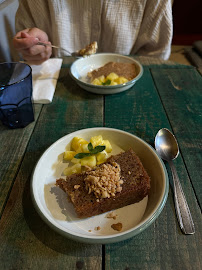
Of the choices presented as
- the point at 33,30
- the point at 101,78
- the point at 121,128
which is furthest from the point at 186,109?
the point at 33,30

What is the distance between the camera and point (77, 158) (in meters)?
0.79

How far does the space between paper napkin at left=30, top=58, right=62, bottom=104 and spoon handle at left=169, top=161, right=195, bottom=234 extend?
74cm

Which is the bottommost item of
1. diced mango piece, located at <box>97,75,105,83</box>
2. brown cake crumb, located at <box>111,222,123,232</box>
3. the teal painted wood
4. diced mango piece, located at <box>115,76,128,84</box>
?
the teal painted wood

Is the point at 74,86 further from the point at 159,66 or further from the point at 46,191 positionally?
the point at 46,191

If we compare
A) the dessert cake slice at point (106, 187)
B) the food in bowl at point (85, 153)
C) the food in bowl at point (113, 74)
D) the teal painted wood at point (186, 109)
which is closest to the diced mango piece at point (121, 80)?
the food in bowl at point (113, 74)

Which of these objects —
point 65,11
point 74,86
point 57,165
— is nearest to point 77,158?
point 57,165

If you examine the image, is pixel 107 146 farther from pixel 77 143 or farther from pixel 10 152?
pixel 10 152

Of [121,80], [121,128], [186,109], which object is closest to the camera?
[121,128]

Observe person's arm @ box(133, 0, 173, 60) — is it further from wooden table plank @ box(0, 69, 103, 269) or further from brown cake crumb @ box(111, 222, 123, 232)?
brown cake crumb @ box(111, 222, 123, 232)

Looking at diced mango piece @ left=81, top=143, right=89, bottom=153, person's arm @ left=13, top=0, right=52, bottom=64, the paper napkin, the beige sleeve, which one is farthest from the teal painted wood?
the beige sleeve

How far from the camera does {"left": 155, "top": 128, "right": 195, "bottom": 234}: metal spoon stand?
0.63 m

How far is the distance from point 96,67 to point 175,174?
905mm

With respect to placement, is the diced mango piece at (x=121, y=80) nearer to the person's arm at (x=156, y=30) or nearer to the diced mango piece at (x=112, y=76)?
the diced mango piece at (x=112, y=76)

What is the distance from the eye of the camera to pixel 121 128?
0.98m
